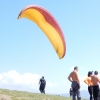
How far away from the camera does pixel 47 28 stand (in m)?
12.8

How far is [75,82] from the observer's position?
1666 centimetres

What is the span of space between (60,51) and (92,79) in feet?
20.9

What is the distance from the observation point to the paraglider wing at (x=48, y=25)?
11.8 m

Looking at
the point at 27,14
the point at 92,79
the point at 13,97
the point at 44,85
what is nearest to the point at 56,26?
the point at 27,14

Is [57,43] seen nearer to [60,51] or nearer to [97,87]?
[60,51]

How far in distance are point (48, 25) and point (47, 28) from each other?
0.27 meters

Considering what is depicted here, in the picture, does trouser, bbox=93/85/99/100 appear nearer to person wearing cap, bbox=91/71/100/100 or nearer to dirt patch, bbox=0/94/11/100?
person wearing cap, bbox=91/71/100/100

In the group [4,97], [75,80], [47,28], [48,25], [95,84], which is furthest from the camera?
[4,97]

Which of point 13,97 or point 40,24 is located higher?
point 40,24

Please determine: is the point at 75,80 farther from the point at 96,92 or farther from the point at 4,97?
the point at 4,97

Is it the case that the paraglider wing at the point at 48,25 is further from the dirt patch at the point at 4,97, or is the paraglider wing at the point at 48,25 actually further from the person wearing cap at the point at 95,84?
the dirt patch at the point at 4,97

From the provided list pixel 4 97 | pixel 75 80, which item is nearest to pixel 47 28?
pixel 75 80

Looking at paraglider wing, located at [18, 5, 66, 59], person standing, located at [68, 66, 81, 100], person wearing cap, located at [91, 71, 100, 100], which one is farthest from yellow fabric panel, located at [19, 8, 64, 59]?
person wearing cap, located at [91, 71, 100, 100]

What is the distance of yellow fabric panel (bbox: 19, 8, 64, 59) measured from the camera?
1223cm
